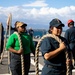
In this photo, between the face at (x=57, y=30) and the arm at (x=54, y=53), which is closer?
the arm at (x=54, y=53)

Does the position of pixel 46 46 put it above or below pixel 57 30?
below

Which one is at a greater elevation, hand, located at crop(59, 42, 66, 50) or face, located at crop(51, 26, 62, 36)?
face, located at crop(51, 26, 62, 36)

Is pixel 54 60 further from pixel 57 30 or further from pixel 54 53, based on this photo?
pixel 57 30

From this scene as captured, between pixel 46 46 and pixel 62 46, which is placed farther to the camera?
pixel 46 46

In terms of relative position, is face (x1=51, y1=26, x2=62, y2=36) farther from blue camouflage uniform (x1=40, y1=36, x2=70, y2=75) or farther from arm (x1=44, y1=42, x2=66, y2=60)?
arm (x1=44, y1=42, x2=66, y2=60)

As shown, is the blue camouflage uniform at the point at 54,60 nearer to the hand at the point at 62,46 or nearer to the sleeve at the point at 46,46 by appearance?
the sleeve at the point at 46,46

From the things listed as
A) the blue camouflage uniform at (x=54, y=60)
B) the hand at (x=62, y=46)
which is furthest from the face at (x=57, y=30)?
the hand at (x=62, y=46)

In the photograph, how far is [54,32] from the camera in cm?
520

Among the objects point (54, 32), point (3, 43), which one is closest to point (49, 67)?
point (54, 32)

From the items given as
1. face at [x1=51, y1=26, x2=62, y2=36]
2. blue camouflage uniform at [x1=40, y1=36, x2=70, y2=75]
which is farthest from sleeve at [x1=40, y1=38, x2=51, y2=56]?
face at [x1=51, y1=26, x2=62, y2=36]

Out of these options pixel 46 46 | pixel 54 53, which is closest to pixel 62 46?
pixel 54 53

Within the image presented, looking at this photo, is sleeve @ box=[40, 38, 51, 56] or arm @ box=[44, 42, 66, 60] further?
sleeve @ box=[40, 38, 51, 56]

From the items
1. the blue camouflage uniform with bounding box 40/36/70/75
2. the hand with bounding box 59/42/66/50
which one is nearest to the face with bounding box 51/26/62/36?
the blue camouflage uniform with bounding box 40/36/70/75

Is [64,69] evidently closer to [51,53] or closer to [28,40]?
[51,53]
